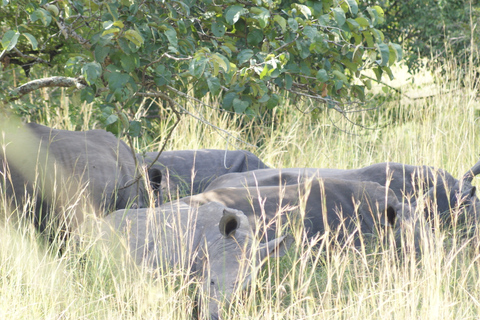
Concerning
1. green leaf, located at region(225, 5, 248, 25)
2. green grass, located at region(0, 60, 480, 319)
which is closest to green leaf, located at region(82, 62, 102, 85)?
green leaf, located at region(225, 5, 248, 25)

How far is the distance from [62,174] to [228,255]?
1245mm

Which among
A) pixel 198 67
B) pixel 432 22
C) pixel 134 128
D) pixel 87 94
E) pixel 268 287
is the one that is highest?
pixel 432 22

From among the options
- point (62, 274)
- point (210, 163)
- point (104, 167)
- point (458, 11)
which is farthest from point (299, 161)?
point (458, 11)

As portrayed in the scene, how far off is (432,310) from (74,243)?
1.47 metres

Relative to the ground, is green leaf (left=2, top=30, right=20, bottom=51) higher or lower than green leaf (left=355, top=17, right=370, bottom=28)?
lower

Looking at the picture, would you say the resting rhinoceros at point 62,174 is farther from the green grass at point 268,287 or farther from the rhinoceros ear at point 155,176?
the green grass at point 268,287

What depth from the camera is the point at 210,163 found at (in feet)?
11.9

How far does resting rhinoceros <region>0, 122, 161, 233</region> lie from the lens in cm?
277

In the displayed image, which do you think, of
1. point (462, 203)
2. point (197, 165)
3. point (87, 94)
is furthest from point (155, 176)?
point (462, 203)

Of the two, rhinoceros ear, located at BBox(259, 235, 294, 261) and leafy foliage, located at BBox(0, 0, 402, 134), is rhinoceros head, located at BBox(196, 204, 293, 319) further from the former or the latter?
leafy foliage, located at BBox(0, 0, 402, 134)

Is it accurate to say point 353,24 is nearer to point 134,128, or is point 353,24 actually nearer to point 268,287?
point 134,128

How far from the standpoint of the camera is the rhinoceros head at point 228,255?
192cm

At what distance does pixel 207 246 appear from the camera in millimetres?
2209

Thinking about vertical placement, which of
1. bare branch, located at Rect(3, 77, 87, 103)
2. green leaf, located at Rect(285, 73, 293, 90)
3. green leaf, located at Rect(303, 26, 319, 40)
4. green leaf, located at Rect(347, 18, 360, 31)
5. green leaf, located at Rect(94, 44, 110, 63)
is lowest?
bare branch, located at Rect(3, 77, 87, 103)
